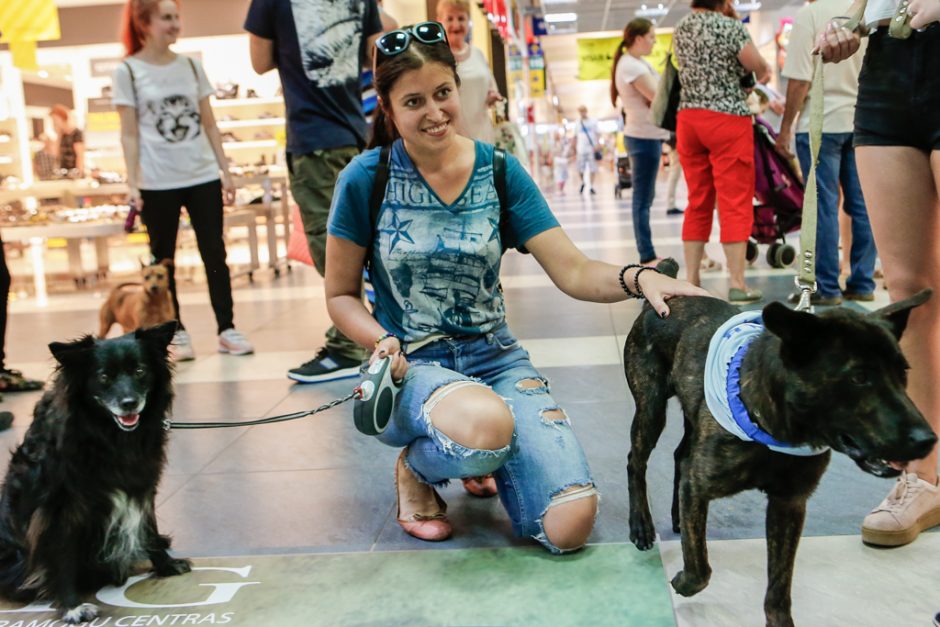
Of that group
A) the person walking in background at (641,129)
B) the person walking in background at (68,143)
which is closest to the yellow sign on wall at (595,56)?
the person walking in background at (68,143)

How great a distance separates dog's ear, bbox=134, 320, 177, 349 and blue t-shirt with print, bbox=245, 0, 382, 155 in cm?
233

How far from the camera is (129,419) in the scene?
2135mm

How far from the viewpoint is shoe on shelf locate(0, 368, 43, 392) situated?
4605 mm

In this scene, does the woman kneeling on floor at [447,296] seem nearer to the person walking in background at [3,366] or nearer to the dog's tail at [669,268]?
the dog's tail at [669,268]

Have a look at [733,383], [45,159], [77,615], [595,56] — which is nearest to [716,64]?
[733,383]

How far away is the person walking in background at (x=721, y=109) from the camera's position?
5453 millimetres

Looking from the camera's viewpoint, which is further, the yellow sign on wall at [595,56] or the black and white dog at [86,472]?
the yellow sign on wall at [595,56]

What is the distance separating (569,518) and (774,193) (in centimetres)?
509

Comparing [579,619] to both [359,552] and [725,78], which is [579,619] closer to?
[359,552]

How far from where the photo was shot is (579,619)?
208 cm

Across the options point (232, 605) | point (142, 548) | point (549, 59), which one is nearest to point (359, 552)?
point (232, 605)

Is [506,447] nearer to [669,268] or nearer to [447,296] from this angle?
[447,296]

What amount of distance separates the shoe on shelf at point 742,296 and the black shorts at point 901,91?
343 cm

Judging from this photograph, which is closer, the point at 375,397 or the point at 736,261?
the point at 375,397
